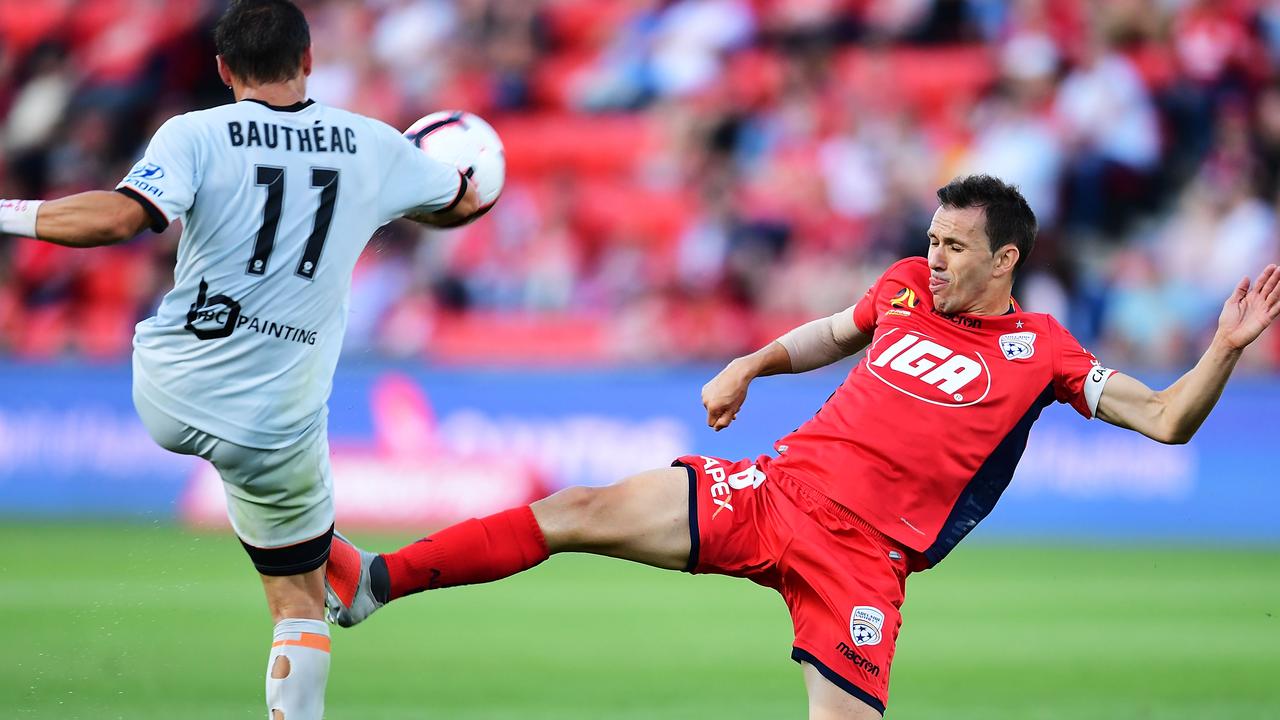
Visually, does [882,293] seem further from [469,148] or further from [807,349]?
[469,148]

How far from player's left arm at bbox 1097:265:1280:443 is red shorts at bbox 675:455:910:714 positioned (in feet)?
2.87

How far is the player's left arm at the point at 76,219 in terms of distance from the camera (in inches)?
163

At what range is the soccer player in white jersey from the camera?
14.7 feet

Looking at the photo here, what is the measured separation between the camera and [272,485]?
15.4 ft

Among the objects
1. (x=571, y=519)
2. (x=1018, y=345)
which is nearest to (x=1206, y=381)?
(x=1018, y=345)

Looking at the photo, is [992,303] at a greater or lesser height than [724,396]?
greater

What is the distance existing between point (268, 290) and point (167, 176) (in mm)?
450

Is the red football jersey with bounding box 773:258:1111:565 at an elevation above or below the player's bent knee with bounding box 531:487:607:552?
above

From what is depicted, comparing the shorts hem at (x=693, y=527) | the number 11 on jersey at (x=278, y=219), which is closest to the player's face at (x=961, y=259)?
the shorts hem at (x=693, y=527)

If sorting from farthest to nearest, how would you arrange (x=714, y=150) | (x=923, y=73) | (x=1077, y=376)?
(x=923, y=73), (x=714, y=150), (x=1077, y=376)

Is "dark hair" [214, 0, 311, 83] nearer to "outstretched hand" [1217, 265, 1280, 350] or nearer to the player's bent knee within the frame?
the player's bent knee

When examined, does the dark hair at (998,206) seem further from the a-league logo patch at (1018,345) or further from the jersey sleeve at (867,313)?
the jersey sleeve at (867,313)

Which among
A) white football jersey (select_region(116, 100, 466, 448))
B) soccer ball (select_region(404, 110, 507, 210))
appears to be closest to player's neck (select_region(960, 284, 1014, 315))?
soccer ball (select_region(404, 110, 507, 210))

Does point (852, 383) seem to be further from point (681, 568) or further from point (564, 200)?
point (564, 200)
